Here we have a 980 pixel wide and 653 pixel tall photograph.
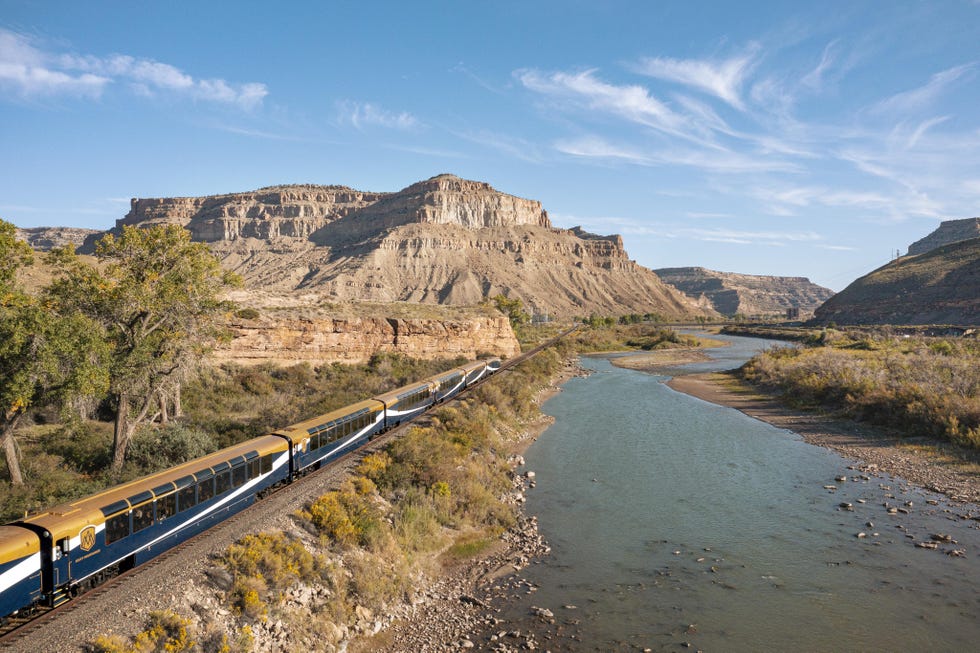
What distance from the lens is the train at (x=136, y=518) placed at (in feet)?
31.9

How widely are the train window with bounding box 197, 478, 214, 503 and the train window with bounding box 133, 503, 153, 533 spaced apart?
1.40 m

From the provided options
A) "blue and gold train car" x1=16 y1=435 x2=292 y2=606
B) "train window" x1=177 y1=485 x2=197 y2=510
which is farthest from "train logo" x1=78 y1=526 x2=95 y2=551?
"train window" x1=177 y1=485 x2=197 y2=510

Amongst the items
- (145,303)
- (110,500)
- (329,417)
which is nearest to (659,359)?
(329,417)

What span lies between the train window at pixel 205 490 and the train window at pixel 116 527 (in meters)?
2.01

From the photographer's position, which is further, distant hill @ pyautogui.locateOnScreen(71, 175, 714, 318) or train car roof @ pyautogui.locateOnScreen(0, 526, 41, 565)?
distant hill @ pyautogui.locateOnScreen(71, 175, 714, 318)

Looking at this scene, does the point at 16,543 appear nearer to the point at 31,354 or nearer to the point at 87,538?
the point at 87,538

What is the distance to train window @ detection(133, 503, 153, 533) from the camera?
11.7m

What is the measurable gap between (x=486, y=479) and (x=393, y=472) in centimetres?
415

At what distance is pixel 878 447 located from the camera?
2947 cm

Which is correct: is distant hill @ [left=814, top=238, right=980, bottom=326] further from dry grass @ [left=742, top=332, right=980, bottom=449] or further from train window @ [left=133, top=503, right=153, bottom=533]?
train window @ [left=133, top=503, right=153, bottom=533]

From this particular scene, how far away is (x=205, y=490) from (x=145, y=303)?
8.80 m

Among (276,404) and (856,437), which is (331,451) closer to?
(276,404)

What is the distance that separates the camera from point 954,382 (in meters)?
34.9

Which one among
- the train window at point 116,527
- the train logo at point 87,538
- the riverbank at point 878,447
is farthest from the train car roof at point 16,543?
the riverbank at point 878,447
